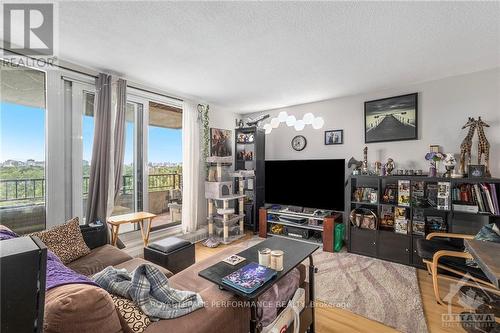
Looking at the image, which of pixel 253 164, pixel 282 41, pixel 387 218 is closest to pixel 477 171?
pixel 387 218

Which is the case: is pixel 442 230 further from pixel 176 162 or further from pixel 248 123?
pixel 176 162

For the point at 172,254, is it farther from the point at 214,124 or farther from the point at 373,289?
the point at 214,124

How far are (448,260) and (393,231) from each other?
0.88 m

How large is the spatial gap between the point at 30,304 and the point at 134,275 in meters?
0.79

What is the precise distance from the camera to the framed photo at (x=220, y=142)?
425 cm

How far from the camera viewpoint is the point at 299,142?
13.6 ft

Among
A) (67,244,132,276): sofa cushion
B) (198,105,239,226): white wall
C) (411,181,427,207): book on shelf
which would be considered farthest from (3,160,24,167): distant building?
(411,181,427,207): book on shelf

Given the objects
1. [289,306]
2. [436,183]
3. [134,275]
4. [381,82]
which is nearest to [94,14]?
[134,275]

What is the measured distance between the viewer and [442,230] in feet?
9.25

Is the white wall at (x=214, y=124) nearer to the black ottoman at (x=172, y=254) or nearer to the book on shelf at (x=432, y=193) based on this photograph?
the black ottoman at (x=172, y=254)

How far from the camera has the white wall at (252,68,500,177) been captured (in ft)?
8.88

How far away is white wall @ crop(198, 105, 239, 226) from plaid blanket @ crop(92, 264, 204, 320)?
2.76 metres

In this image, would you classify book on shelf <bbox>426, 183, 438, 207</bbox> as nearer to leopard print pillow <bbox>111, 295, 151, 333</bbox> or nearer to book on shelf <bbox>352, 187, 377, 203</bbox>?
book on shelf <bbox>352, 187, 377, 203</bbox>

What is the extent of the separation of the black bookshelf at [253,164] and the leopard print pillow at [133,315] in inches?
122
